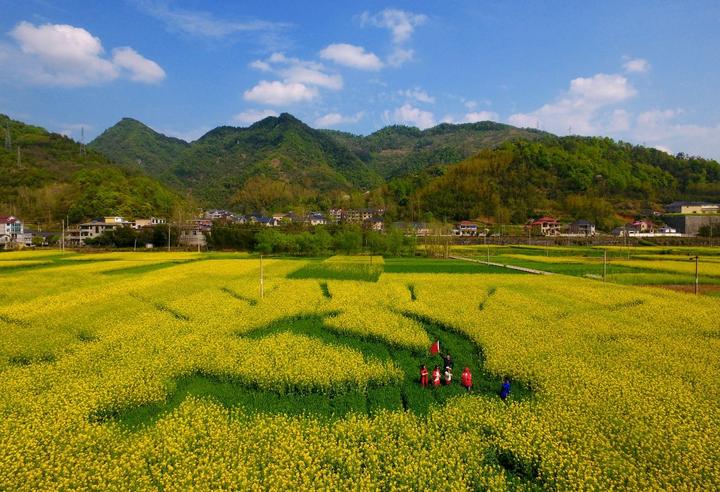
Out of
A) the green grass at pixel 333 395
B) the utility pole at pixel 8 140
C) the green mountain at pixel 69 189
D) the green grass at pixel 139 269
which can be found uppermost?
the utility pole at pixel 8 140

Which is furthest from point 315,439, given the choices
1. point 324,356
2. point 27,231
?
point 27,231

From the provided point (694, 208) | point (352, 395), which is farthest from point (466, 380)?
point (694, 208)

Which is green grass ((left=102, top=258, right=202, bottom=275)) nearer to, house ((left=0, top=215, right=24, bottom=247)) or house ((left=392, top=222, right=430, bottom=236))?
house ((left=392, top=222, right=430, bottom=236))

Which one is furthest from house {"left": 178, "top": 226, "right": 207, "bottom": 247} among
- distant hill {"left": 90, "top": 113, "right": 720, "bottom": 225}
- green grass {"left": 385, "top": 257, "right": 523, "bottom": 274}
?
distant hill {"left": 90, "top": 113, "right": 720, "bottom": 225}

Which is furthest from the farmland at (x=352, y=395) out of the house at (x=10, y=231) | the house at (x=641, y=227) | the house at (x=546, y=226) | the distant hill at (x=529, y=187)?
the distant hill at (x=529, y=187)

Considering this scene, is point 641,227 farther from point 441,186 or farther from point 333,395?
point 333,395

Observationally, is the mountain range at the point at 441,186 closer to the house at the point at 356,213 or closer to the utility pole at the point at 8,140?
the utility pole at the point at 8,140
